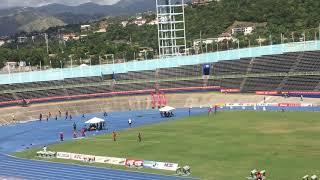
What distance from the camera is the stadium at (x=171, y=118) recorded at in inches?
1518

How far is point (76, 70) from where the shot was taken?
92438 millimetres

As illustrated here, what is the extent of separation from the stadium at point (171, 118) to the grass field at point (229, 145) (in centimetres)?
8

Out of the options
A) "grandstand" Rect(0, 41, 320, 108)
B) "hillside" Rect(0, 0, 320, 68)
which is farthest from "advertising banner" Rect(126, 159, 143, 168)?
"hillside" Rect(0, 0, 320, 68)

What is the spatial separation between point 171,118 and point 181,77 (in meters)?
22.7

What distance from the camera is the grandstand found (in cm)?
7944

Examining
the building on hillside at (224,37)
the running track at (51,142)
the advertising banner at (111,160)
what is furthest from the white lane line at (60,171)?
the building on hillside at (224,37)

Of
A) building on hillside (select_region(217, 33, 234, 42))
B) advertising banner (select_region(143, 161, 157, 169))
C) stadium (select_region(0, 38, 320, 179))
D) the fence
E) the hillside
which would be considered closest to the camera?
advertising banner (select_region(143, 161, 157, 169))

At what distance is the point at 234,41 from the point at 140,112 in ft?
213

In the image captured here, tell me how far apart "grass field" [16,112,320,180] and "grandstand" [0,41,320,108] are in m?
17.2

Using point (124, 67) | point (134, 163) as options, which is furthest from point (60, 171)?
point (124, 67)

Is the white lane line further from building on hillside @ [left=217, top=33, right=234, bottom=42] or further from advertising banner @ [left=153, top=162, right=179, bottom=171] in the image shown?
building on hillside @ [left=217, top=33, right=234, bottom=42]

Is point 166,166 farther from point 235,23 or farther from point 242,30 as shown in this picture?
point 235,23

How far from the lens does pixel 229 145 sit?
145 feet

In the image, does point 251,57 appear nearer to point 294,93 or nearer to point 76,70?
point 294,93
